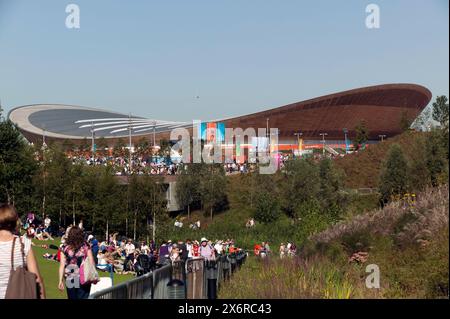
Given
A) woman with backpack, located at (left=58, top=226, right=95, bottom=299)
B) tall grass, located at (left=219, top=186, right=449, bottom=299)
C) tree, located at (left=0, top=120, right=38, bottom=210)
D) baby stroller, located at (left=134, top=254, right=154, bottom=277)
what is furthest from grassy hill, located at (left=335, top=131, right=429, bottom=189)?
woman with backpack, located at (left=58, top=226, right=95, bottom=299)

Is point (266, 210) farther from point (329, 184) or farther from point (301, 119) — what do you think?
point (301, 119)

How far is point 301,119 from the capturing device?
97875 millimetres

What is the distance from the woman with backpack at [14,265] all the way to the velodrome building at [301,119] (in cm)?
8042

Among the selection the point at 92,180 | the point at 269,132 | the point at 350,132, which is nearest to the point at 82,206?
the point at 92,180

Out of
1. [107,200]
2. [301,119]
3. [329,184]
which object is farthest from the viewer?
[301,119]

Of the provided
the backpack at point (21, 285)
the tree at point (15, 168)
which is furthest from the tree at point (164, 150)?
the backpack at point (21, 285)

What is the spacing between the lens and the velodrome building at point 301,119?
9231cm

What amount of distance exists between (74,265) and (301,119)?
8984 centimetres

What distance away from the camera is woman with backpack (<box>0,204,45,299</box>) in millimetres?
6336

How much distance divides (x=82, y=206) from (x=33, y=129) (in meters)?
64.9

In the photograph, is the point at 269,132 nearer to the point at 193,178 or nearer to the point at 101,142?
the point at 101,142

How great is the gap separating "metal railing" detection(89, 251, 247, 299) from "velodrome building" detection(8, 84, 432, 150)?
7592cm

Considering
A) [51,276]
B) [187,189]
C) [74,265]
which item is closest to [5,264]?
[74,265]
